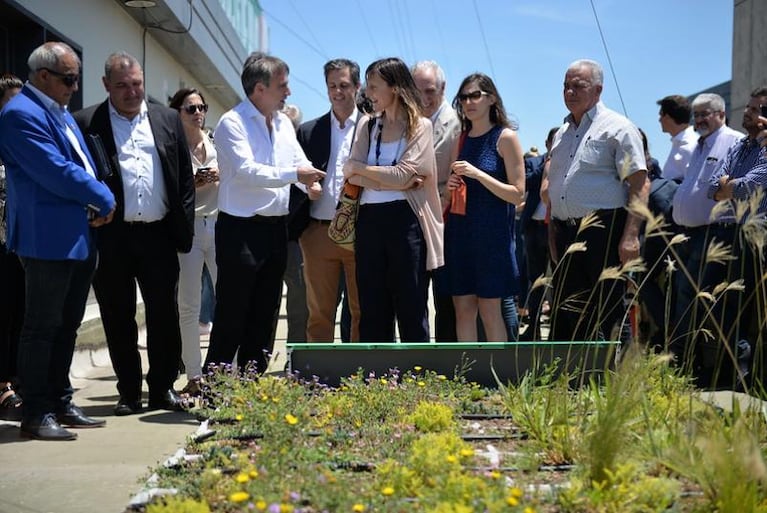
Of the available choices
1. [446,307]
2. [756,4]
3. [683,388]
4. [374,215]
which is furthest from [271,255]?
[756,4]

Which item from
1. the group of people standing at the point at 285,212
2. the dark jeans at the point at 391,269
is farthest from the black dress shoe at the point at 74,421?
the dark jeans at the point at 391,269

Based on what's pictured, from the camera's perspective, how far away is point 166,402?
591 cm

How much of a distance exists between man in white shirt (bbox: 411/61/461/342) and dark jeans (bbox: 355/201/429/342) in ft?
1.93

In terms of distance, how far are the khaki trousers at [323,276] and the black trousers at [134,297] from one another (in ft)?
3.11

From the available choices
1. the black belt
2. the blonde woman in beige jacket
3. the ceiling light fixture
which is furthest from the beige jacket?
the ceiling light fixture

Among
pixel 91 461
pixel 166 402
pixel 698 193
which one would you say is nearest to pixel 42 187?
pixel 91 461

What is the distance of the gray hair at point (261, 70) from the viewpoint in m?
5.82

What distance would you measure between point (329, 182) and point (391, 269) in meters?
1.00

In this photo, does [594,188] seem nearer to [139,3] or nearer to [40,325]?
[40,325]

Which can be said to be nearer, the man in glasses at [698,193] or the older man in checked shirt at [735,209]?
the older man in checked shirt at [735,209]

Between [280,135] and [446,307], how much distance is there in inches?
65.9

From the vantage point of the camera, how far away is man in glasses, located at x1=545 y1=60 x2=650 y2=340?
572 centimetres

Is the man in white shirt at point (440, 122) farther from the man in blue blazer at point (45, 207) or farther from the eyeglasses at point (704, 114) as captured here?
the man in blue blazer at point (45, 207)

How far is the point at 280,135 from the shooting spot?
602 cm
